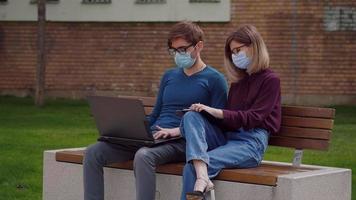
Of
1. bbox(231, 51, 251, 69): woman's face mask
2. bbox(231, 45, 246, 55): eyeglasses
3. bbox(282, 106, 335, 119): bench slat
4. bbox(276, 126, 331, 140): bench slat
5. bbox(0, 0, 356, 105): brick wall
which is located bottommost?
bbox(0, 0, 356, 105): brick wall

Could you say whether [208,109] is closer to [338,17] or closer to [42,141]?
[42,141]

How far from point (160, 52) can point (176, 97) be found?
21.8 metres

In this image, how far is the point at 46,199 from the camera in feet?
Answer: 28.5

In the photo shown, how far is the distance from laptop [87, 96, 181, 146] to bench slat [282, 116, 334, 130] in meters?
0.87

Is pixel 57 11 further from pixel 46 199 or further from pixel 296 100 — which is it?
pixel 46 199

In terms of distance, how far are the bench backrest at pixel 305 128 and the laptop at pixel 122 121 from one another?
0.86 metres

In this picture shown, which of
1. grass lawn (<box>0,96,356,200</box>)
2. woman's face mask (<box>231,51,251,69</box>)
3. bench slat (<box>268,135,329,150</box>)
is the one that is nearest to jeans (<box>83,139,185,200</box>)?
woman's face mask (<box>231,51,251,69</box>)

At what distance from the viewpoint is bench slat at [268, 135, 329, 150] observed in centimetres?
770

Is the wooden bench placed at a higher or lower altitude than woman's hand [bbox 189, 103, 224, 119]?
lower

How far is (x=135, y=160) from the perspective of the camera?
24.0 ft

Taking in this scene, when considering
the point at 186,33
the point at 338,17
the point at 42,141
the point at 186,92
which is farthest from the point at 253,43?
the point at 338,17

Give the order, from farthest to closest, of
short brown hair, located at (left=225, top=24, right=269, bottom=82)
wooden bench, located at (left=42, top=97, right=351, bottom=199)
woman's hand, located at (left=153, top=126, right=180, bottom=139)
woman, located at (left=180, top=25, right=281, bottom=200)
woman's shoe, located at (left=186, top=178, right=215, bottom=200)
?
woman's hand, located at (left=153, top=126, right=180, bottom=139), short brown hair, located at (left=225, top=24, right=269, bottom=82), wooden bench, located at (left=42, top=97, right=351, bottom=199), woman, located at (left=180, top=25, right=281, bottom=200), woman's shoe, located at (left=186, top=178, right=215, bottom=200)

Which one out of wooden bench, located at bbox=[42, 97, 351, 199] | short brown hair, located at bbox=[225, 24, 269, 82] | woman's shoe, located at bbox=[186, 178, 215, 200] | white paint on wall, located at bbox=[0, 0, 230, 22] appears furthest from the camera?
white paint on wall, located at bbox=[0, 0, 230, 22]

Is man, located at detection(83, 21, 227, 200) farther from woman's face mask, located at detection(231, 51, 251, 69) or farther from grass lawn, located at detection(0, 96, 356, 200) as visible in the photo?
grass lawn, located at detection(0, 96, 356, 200)
